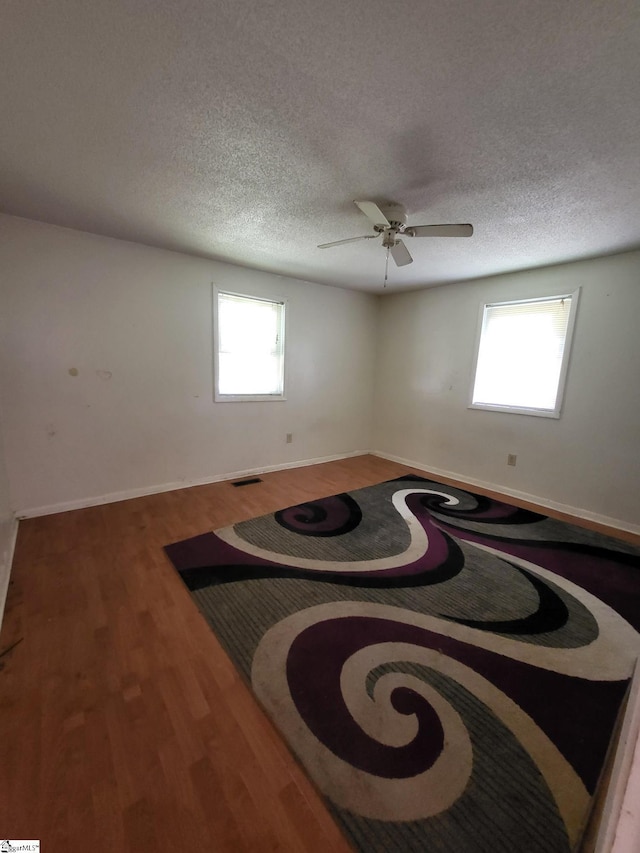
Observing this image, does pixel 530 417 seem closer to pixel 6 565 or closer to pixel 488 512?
pixel 488 512

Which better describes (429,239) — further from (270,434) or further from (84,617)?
(84,617)

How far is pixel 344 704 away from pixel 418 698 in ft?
1.04

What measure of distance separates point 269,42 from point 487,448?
12.8 feet

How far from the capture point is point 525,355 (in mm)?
3615

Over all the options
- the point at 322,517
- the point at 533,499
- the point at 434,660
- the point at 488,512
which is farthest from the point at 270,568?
the point at 533,499

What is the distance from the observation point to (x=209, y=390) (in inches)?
144

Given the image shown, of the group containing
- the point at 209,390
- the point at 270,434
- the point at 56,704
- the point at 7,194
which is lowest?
the point at 56,704

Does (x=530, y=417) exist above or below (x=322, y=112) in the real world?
below

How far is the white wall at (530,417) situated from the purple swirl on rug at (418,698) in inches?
88.1

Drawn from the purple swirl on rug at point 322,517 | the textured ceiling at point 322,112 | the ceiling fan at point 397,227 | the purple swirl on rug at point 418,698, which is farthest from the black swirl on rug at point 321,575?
the textured ceiling at point 322,112

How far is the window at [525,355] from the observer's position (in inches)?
132

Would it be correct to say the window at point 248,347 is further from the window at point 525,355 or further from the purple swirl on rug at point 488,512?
the window at point 525,355

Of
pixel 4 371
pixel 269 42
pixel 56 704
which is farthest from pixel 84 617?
pixel 269 42

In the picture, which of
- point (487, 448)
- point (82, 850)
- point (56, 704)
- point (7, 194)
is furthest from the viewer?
point (487, 448)
